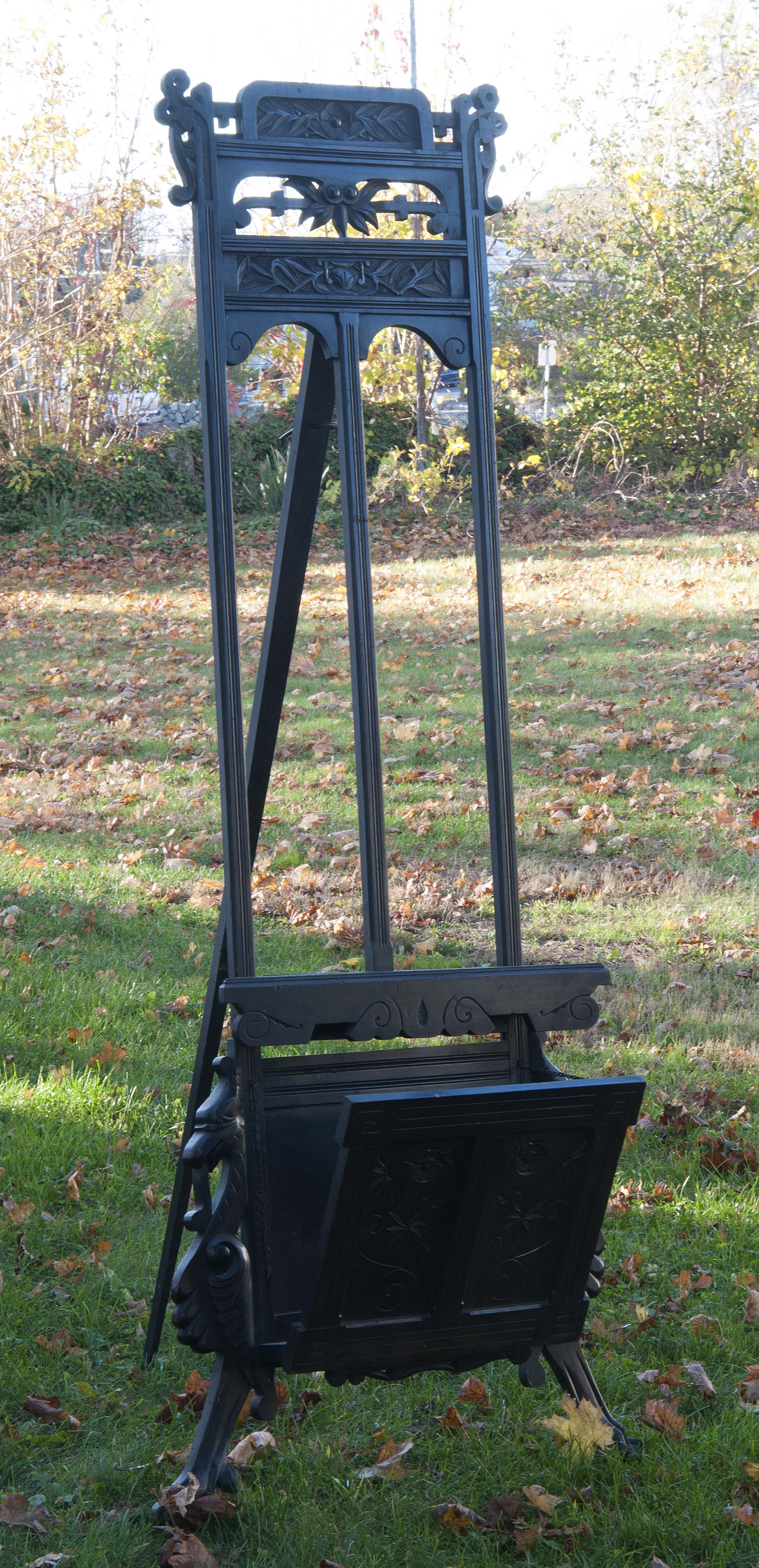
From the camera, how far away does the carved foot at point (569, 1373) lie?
2439 mm

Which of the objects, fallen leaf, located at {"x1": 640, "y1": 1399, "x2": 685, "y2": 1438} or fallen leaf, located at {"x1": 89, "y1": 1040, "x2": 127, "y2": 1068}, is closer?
fallen leaf, located at {"x1": 640, "y1": 1399, "x2": 685, "y2": 1438}

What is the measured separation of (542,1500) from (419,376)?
14982 mm

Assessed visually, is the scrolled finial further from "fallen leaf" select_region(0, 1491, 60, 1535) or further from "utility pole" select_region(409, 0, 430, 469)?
"utility pole" select_region(409, 0, 430, 469)

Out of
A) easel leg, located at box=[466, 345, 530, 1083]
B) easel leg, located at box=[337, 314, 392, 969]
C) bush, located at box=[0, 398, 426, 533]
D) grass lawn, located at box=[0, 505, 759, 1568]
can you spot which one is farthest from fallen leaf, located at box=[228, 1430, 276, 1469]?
bush, located at box=[0, 398, 426, 533]

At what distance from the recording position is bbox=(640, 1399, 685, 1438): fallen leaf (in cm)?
266

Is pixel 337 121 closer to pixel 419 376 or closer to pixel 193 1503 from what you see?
pixel 193 1503

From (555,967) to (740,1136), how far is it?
1675 millimetres

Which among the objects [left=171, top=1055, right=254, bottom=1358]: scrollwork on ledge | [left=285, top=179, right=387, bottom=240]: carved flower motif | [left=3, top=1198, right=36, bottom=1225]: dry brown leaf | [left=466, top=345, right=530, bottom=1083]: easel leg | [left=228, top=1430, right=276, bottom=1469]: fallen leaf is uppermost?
Answer: [left=285, top=179, right=387, bottom=240]: carved flower motif

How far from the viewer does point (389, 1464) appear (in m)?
2.57

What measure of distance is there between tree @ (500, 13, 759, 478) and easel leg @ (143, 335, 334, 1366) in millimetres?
15538

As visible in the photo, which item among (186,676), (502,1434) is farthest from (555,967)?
(186,676)

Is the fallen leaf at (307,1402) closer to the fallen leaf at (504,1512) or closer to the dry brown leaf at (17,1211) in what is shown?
the fallen leaf at (504,1512)

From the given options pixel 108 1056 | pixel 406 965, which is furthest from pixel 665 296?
pixel 108 1056

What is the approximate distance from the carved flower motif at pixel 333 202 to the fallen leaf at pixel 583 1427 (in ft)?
7.58
